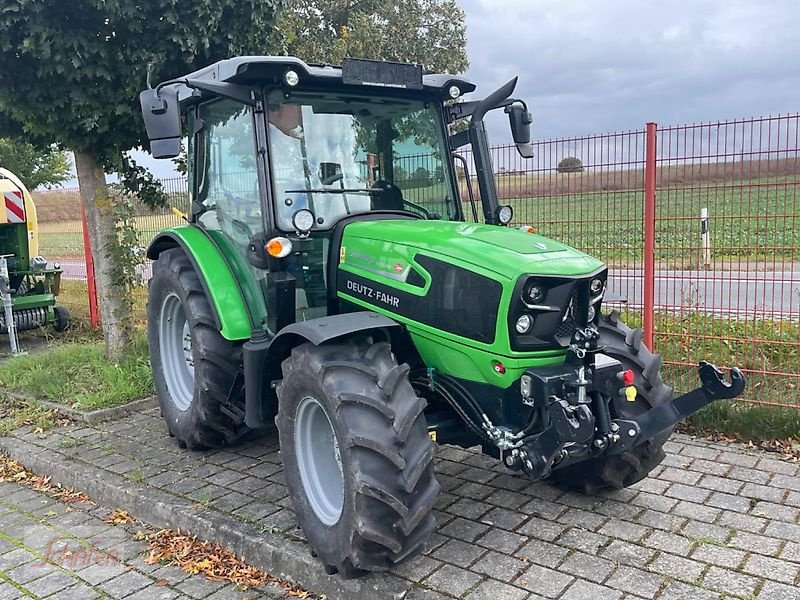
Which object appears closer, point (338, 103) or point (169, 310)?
point (338, 103)

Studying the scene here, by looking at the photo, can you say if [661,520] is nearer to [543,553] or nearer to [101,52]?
[543,553]

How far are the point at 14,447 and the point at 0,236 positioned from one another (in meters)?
4.92

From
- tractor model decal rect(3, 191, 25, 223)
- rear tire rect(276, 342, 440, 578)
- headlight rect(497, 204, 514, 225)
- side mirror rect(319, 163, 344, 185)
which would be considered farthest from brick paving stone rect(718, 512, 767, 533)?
tractor model decal rect(3, 191, 25, 223)

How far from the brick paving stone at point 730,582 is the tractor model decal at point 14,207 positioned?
29.4 feet

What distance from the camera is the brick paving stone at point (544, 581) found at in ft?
10.3

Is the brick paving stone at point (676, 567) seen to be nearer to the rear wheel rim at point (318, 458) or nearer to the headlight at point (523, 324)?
the headlight at point (523, 324)

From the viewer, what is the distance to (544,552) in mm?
3480

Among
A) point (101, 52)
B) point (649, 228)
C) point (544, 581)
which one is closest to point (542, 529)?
point (544, 581)

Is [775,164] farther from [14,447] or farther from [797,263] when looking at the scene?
[14,447]

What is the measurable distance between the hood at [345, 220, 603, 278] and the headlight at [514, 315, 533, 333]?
0.20 metres

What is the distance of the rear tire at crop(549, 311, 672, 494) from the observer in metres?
3.84

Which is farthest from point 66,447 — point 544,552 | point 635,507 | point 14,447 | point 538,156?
point 538,156

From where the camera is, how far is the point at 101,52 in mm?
5801

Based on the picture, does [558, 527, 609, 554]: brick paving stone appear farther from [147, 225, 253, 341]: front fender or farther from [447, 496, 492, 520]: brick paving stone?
[147, 225, 253, 341]: front fender
